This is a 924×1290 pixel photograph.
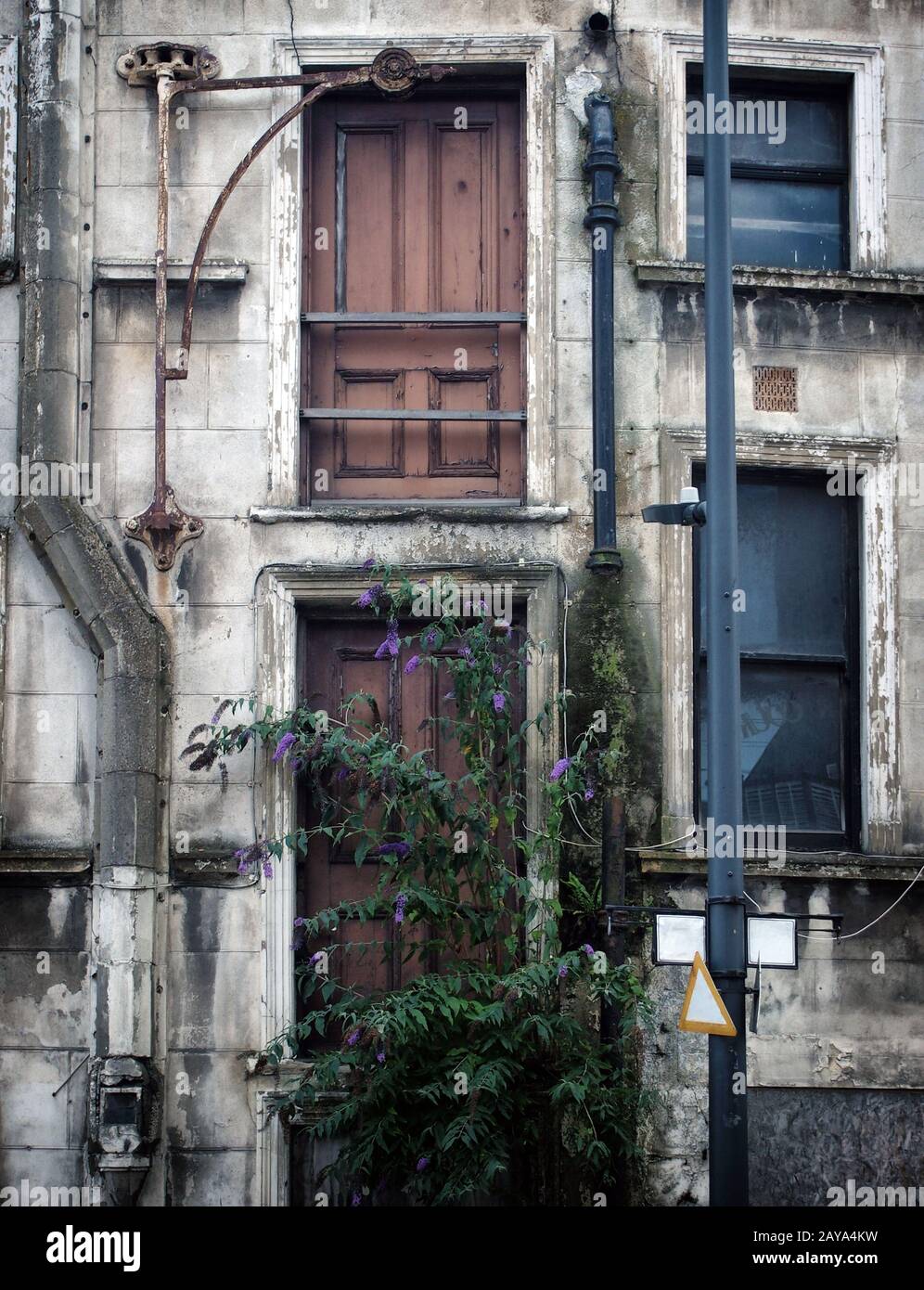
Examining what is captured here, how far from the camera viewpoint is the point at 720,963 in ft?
26.6

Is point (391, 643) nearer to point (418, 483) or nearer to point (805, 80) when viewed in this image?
point (418, 483)

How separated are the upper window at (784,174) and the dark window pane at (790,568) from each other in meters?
1.64

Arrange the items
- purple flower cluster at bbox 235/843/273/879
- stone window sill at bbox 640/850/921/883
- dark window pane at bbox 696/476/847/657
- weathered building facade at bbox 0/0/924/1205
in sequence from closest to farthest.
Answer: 1. purple flower cluster at bbox 235/843/273/879
2. weathered building facade at bbox 0/0/924/1205
3. stone window sill at bbox 640/850/921/883
4. dark window pane at bbox 696/476/847/657

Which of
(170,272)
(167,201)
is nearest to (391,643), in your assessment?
(170,272)

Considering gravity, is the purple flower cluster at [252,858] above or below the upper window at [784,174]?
below

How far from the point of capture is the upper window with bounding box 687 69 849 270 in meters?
11.4

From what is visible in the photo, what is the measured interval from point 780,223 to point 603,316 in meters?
1.68

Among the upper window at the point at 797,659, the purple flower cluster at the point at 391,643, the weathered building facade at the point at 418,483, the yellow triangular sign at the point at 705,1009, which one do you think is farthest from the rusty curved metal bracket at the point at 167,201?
the yellow triangular sign at the point at 705,1009

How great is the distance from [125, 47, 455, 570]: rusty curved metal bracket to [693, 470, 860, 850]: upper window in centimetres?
329

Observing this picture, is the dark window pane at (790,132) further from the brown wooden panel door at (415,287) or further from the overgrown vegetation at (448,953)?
the overgrown vegetation at (448,953)

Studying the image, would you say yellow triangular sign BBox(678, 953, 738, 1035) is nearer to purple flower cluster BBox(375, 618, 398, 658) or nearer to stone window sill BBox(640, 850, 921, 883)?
stone window sill BBox(640, 850, 921, 883)

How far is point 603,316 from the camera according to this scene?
10664 millimetres

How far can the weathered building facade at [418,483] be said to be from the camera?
10195 millimetres

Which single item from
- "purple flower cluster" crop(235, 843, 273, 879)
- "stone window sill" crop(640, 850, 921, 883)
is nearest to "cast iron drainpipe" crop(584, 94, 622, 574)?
"stone window sill" crop(640, 850, 921, 883)
